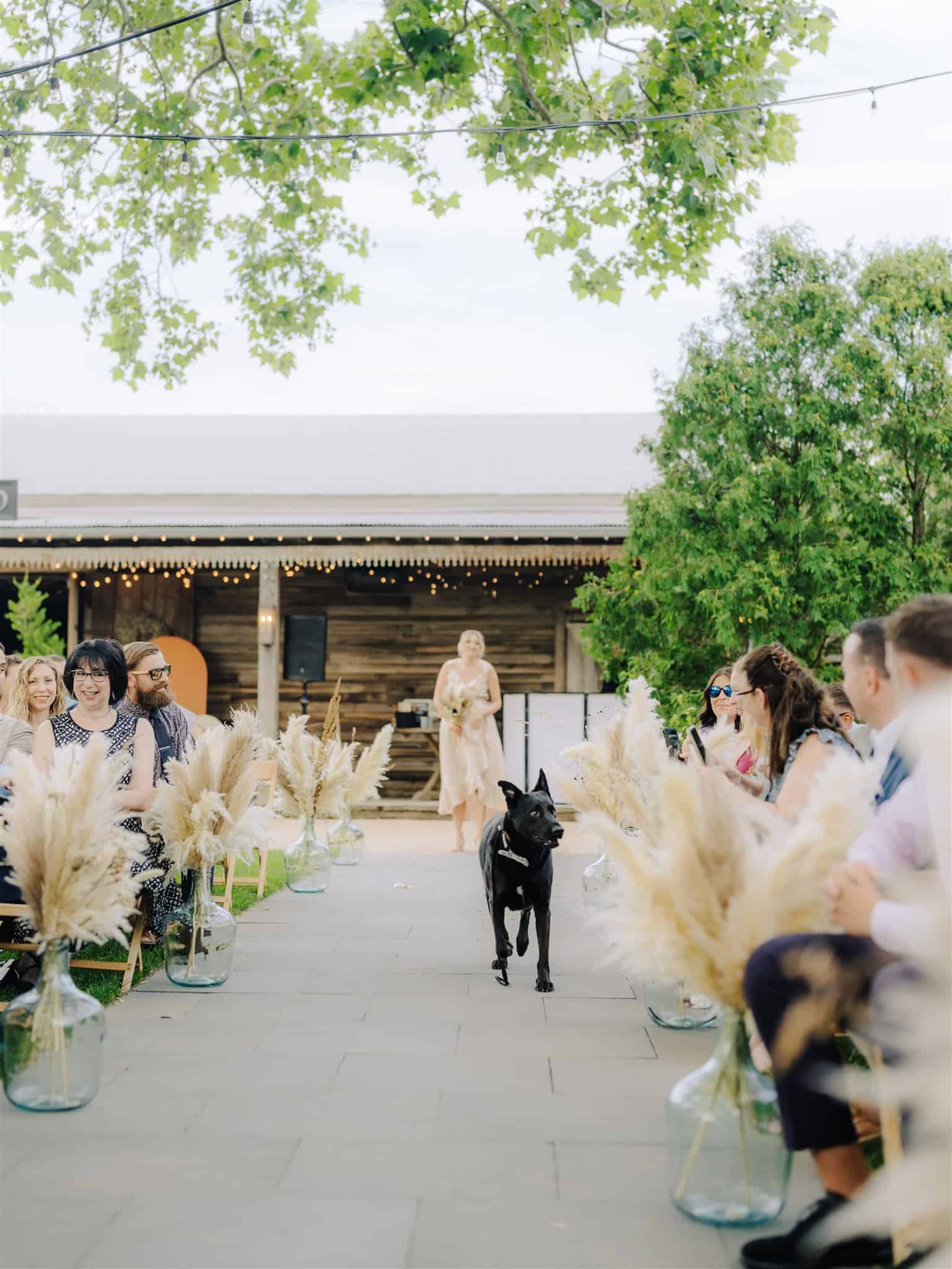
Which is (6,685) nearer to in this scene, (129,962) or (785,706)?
(129,962)

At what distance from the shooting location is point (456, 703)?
10906mm

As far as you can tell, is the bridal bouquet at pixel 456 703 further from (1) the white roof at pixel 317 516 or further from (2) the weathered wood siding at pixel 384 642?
(2) the weathered wood siding at pixel 384 642

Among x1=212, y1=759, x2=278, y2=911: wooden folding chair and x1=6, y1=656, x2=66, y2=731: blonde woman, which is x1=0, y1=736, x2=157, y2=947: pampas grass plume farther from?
x1=6, y1=656, x2=66, y2=731: blonde woman

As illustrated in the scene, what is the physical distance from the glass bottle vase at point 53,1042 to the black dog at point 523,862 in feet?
7.46

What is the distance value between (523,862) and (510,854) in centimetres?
8

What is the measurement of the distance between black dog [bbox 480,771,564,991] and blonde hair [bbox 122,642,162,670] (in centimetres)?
208

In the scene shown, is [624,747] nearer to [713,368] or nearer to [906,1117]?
[906,1117]

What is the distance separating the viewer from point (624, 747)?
5754 mm

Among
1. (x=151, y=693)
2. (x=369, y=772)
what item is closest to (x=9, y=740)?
(x=151, y=693)

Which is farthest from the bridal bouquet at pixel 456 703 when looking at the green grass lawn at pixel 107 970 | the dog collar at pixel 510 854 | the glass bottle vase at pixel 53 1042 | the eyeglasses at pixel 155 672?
the glass bottle vase at pixel 53 1042

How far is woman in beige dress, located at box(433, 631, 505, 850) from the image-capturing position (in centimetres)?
1090

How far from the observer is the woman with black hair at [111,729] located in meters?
5.41

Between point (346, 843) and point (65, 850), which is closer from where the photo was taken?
point (65, 850)

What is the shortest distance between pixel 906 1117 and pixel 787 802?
1.41 m
